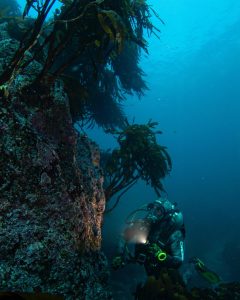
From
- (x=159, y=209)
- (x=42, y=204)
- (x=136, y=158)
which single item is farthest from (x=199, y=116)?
(x=42, y=204)

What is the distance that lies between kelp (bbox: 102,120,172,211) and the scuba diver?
2.59 feet

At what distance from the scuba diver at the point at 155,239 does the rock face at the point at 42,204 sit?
1.65 metres

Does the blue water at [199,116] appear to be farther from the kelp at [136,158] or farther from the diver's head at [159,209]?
the diver's head at [159,209]

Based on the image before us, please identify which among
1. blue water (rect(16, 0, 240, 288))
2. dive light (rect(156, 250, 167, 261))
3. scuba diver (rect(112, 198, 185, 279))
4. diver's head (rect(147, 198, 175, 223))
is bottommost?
dive light (rect(156, 250, 167, 261))

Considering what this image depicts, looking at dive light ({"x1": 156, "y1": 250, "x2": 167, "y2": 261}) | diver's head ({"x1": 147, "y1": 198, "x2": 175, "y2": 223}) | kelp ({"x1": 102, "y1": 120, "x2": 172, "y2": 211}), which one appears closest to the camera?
dive light ({"x1": 156, "y1": 250, "x2": 167, "y2": 261})

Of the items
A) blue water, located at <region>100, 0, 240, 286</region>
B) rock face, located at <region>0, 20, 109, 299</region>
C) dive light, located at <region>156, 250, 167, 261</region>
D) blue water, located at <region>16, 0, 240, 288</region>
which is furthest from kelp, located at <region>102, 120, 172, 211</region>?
blue water, located at <region>100, 0, 240, 286</region>

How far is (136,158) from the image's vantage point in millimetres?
6824

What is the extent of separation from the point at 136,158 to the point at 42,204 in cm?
386

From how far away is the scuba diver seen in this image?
5.55 m

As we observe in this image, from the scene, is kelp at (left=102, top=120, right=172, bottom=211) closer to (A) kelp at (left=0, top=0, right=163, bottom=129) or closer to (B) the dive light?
(A) kelp at (left=0, top=0, right=163, bottom=129)

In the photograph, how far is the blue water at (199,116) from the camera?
1308 inches

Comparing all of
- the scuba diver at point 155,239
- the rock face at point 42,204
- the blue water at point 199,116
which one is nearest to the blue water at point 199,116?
the blue water at point 199,116

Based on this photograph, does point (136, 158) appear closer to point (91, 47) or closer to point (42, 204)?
point (91, 47)

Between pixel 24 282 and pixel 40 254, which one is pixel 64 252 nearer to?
pixel 40 254
